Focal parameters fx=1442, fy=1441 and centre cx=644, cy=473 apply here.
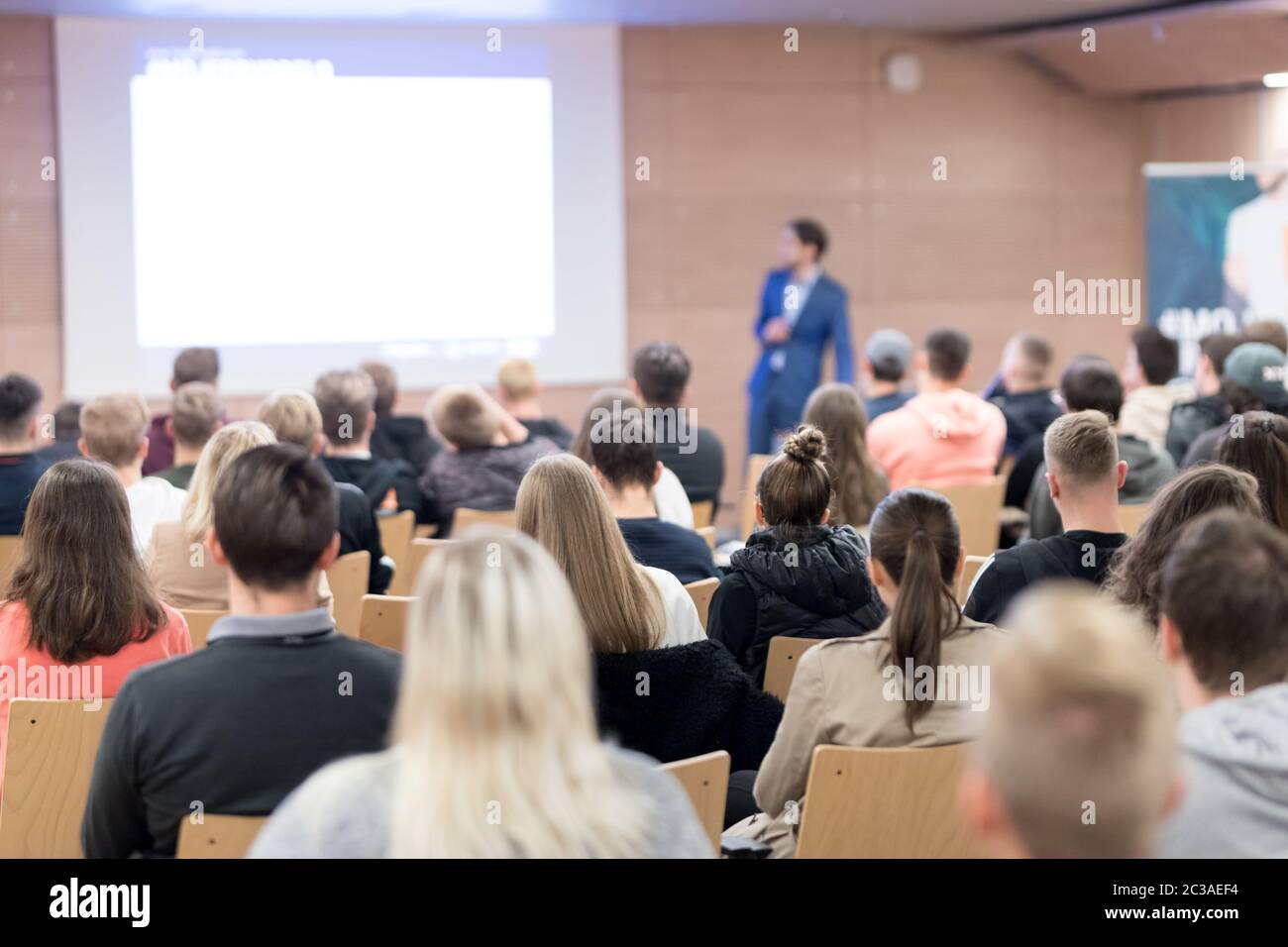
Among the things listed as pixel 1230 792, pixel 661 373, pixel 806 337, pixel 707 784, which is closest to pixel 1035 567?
pixel 707 784

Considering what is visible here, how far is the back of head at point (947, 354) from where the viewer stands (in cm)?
577

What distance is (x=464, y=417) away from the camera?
5258 mm

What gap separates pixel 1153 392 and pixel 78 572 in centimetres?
456

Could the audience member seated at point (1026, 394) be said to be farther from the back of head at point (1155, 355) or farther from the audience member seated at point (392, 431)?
the audience member seated at point (392, 431)

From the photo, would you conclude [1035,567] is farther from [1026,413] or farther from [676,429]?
[1026,413]

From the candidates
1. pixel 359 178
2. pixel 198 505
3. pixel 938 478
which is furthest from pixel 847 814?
pixel 359 178

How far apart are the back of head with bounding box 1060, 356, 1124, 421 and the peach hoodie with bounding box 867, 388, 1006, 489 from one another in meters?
0.68

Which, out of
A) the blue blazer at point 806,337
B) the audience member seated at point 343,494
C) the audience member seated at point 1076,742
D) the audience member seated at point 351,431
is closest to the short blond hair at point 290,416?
the audience member seated at point 343,494

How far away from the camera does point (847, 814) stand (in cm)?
233

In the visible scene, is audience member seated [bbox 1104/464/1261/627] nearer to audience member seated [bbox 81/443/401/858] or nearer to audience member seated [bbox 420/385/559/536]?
audience member seated [bbox 81/443/401/858]

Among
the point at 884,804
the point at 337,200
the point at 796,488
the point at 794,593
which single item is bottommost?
the point at 884,804

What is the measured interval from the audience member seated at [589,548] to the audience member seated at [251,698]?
2.54 ft

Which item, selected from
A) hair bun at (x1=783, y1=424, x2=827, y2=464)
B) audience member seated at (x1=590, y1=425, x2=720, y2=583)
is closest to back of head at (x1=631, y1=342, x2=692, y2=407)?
audience member seated at (x1=590, y1=425, x2=720, y2=583)

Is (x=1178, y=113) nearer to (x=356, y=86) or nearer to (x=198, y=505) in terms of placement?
(x=356, y=86)
